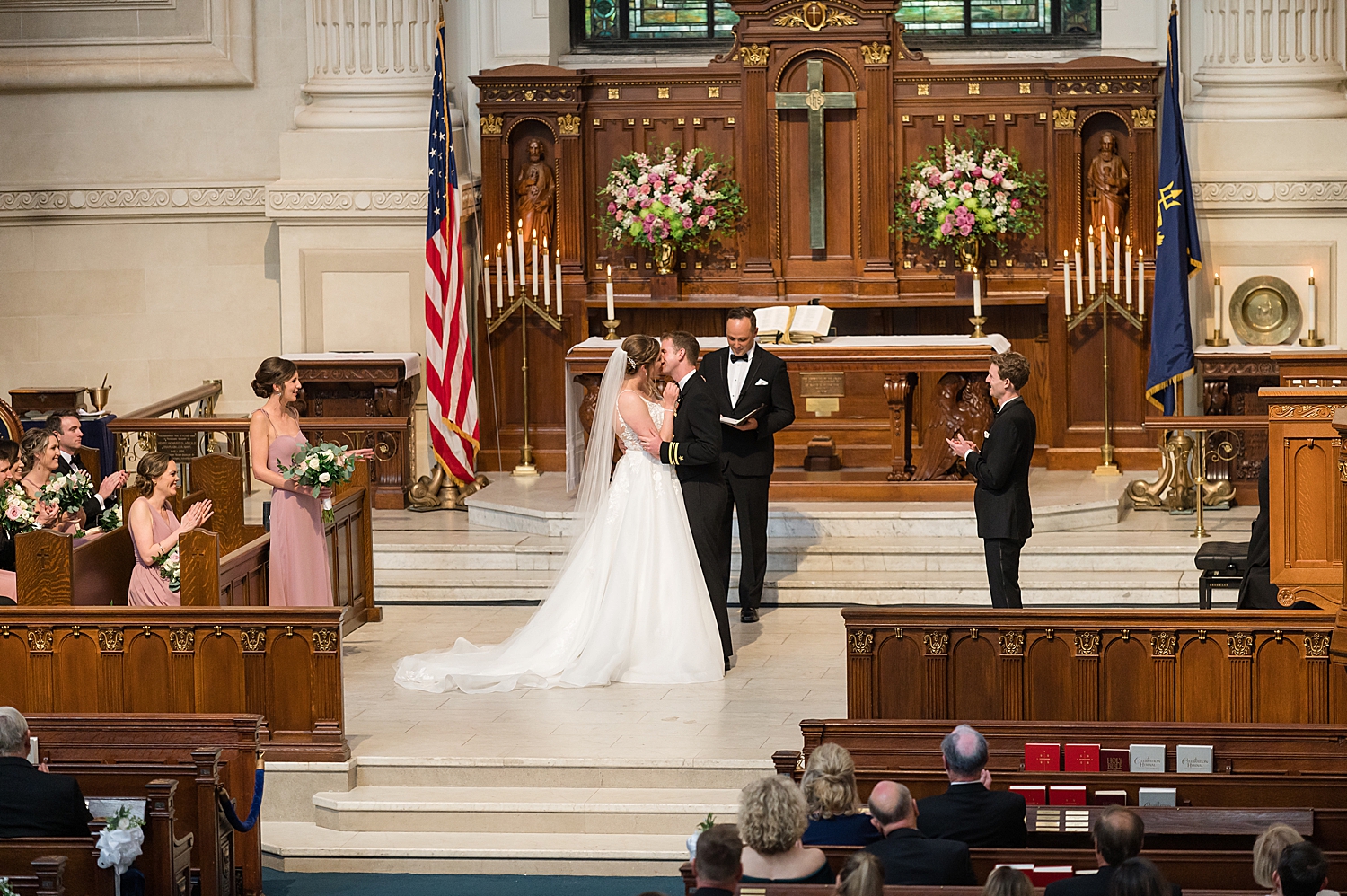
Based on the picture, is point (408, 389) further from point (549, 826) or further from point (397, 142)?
point (549, 826)

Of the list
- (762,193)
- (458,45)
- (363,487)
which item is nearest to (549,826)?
(363,487)

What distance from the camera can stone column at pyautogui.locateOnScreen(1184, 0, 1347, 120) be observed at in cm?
1438

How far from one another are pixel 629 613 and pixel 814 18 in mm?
6447

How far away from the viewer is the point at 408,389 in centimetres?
1409

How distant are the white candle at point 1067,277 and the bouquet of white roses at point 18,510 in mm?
7874

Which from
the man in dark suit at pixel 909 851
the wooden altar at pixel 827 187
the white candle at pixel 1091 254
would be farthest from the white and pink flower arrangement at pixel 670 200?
the man in dark suit at pixel 909 851

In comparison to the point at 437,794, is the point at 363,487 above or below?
above

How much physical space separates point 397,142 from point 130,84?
2.44 meters

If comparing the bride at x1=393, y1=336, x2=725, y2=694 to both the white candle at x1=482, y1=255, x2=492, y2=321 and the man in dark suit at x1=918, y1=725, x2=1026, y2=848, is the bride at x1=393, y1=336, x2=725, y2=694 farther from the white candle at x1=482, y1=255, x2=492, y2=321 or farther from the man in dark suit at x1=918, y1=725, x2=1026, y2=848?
the white candle at x1=482, y1=255, x2=492, y2=321

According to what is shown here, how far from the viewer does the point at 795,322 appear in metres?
13.2

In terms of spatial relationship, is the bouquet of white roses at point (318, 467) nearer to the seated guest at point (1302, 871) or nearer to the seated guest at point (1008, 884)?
the seated guest at point (1008, 884)

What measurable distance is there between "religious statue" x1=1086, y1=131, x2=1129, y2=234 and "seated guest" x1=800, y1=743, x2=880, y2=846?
910 centimetres

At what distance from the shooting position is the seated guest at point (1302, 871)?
5012 millimetres

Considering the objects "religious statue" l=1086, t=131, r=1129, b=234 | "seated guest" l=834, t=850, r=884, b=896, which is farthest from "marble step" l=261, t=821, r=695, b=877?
"religious statue" l=1086, t=131, r=1129, b=234
